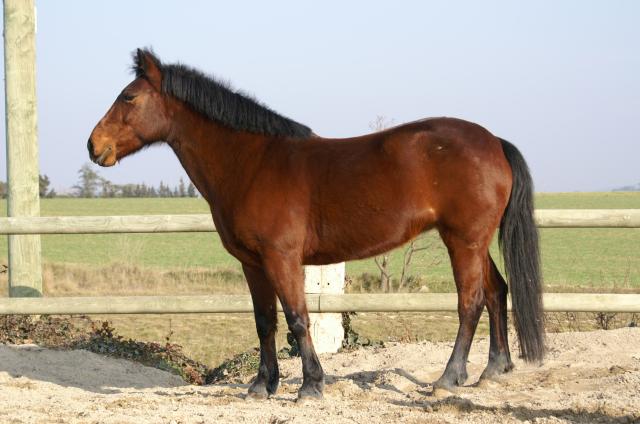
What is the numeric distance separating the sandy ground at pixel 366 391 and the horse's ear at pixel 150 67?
197 cm

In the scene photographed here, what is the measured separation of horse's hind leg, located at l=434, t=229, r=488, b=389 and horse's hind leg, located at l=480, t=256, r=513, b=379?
29 centimetres

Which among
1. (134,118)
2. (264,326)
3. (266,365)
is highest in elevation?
(134,118)

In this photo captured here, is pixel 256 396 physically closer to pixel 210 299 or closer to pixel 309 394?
pixel 309 394

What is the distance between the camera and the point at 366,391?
5.09 m

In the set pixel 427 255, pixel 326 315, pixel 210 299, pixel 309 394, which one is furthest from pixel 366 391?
pixel 427 255

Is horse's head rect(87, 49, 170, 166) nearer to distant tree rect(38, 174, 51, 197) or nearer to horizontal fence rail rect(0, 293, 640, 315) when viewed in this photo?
horizontal fence rail rect(0, 293, 640, 315)

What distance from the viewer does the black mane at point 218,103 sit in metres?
4.98

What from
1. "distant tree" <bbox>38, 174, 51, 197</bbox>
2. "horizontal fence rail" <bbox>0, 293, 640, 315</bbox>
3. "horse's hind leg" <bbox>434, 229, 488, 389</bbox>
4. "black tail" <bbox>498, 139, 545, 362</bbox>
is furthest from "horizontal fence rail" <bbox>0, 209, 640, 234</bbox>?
"distant tree" <bbox>38, 174, 51, 197</bbox>

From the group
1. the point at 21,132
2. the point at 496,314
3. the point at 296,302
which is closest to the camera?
the point at 296,302

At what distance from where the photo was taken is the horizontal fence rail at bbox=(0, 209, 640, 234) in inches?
238

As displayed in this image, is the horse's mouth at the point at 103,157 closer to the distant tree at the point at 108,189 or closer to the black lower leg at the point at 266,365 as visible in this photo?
the black lower leg at the point at 266,365

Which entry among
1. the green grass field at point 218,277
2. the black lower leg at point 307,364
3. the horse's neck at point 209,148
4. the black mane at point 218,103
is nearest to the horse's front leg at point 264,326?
the black lower leg at point 307,364

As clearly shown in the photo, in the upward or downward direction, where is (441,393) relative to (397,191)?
downward

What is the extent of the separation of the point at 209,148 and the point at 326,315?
2175 mm
